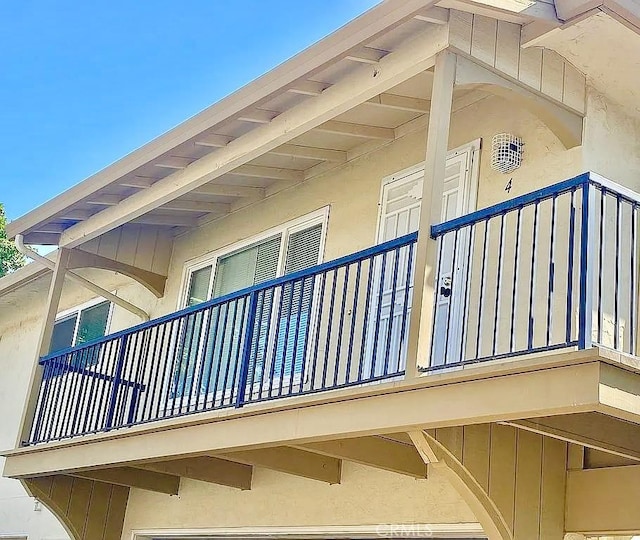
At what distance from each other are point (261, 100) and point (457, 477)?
10.3 ft

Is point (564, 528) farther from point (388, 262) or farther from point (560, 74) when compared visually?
point (560, 74)

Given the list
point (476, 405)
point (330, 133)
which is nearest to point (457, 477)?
point (476, 405)

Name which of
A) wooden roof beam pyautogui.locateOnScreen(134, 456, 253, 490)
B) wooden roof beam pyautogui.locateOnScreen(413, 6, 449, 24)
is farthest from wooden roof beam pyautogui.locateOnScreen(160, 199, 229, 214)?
wooden roof beam pyautogui.locateOnScreen(413, 6, 449, 24)

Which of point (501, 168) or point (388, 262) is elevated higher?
point (501, 168)

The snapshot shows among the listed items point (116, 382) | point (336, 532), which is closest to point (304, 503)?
point (336, 532)

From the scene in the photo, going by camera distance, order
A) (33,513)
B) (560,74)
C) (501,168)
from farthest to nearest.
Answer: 1. (33,513)
2. (501,168)
3. (560,74)

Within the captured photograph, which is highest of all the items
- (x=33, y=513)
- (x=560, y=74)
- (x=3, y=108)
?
(x=3, y=108)

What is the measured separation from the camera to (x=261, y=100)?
7000 mm

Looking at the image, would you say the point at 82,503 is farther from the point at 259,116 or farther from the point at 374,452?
the point at 259,116

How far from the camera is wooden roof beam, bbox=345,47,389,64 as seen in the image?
641 centimetres

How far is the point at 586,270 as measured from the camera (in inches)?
187

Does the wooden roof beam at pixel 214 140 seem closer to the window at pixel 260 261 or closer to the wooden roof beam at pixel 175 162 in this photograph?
the wooden roof beam at pixel 175 162

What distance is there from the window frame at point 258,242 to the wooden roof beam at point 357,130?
921mm

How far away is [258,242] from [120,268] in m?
2.00
